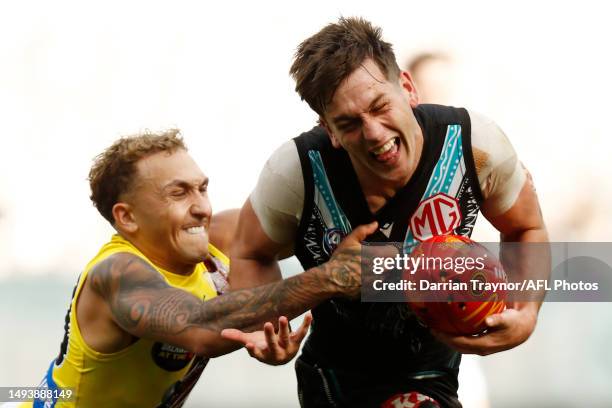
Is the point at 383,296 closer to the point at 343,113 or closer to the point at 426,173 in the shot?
the point at 426,173

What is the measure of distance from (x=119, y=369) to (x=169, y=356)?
26cm

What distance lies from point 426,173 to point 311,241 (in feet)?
2.18

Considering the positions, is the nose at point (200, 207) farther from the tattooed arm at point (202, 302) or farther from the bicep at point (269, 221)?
the tattooed arm at point (202, 302)

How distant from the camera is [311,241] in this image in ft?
16.8

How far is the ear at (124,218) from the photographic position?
5.56 metres

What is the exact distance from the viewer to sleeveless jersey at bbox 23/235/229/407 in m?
5.31

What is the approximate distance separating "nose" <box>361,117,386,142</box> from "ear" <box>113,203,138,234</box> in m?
1.58

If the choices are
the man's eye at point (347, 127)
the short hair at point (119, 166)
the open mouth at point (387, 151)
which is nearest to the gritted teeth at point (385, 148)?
the open mouth at point (387, 151)

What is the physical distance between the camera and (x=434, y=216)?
4.98m

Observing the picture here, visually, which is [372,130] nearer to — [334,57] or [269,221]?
[334,57]

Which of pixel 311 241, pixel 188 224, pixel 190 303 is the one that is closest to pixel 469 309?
pixel 311 241

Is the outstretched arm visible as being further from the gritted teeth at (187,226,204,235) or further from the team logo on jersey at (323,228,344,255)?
the gritted teeth at (187,226,204,235)

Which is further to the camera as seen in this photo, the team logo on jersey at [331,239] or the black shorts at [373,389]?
the black shorts at [373,389]

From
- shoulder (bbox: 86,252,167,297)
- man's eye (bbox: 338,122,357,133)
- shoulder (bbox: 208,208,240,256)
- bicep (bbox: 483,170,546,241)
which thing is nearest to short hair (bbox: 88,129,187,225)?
shoulder (bbox: 86,252,167,297)
